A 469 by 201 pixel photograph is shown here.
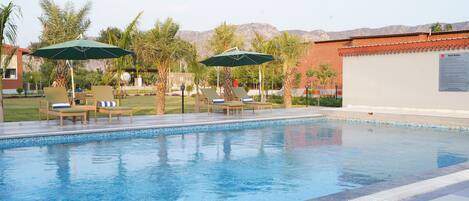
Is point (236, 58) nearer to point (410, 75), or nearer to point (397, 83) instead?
point (397, 83)

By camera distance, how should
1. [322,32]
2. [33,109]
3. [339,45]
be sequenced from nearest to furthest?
1. [33,109]
2. [339,45]
3. [322,32]

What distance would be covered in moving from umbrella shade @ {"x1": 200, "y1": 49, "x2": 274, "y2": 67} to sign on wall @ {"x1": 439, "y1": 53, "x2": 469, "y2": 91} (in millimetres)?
5905

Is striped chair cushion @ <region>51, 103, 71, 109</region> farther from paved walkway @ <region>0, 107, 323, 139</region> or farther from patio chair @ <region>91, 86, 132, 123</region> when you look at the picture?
patio chair @ <region>91, 86, 132, 123</region>

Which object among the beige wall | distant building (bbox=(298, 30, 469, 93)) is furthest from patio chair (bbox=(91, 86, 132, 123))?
distant building (bbox=(298, 30, 469, 93))

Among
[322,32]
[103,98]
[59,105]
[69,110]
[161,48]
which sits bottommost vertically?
[69,110]

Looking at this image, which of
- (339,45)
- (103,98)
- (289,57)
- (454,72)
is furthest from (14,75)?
(454,72)

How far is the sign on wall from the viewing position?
49.3ft

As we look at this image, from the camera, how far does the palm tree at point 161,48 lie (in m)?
15.2

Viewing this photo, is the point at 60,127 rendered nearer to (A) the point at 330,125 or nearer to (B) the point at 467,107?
(A) the point at 330,125

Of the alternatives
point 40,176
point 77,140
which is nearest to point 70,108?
point 77,140

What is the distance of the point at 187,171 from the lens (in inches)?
295

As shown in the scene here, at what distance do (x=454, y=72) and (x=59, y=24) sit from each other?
42.9 feet

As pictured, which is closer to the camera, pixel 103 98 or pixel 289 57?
pixel 103 98

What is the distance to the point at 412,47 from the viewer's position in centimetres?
1652
